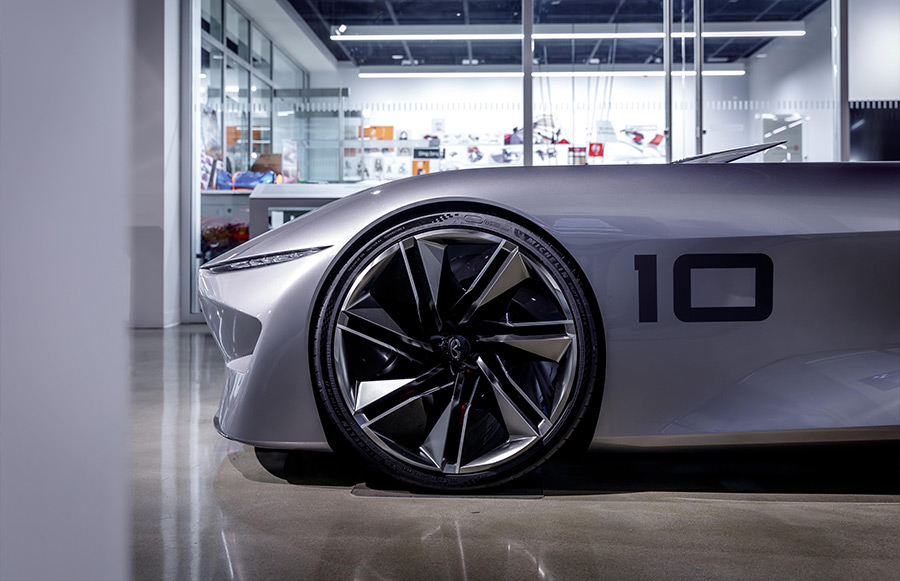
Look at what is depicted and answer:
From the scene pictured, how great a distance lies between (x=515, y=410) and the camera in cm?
153

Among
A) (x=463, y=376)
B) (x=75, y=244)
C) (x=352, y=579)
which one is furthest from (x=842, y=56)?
(x=75, y=244)

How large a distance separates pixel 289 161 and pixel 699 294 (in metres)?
5.63

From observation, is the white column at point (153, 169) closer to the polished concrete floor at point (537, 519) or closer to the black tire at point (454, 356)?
the polished concrete floor at point (537, 519)

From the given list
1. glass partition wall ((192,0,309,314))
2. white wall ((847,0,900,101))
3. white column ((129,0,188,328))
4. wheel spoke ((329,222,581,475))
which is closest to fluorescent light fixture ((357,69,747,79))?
glass partition wall ((192,0,309,314))

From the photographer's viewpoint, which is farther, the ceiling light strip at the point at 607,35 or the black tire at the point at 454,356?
the ceiling light strip at the point at 607,35

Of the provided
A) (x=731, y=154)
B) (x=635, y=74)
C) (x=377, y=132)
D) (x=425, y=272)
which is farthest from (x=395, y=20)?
(x=425, y=272)

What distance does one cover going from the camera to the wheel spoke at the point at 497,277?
5.15 ft

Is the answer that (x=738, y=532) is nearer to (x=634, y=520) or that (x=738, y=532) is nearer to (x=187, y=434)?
(x=634, y=520)

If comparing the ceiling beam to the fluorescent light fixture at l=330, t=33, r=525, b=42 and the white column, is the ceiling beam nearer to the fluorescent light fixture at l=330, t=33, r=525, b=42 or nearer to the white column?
the fluorescent light fixture at l=330, t=33, r=525, b=42

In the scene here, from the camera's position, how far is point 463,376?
1574 mm

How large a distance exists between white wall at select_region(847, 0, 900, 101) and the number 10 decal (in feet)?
19.7

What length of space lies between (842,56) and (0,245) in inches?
295

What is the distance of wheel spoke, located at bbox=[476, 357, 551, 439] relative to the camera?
153 cm

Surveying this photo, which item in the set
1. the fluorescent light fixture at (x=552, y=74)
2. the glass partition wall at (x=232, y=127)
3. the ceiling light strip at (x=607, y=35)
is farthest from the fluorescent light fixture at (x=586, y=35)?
the glass partition wall at (x=232, y=127)
